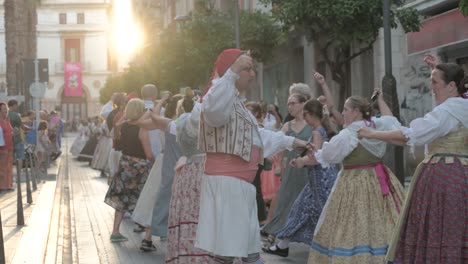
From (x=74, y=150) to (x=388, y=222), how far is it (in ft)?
115

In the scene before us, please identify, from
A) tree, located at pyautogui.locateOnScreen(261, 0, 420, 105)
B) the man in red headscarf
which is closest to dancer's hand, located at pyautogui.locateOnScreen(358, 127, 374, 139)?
the man in red headscarf

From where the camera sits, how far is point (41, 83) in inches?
1120

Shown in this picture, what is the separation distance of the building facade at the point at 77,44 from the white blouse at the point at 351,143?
317 ft

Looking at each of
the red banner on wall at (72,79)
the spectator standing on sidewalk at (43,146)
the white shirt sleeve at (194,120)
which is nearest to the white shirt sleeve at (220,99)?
the white shirt sleeve at (194,120)

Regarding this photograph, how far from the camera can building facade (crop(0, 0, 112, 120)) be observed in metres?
104

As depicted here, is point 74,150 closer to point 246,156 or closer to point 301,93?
point 301,93

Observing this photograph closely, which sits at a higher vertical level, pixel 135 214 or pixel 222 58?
pixel 222 58

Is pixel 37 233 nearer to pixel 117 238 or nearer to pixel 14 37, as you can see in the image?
pixel 117 238

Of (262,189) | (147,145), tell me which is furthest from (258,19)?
(147,145)

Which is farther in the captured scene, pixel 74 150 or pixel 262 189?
pixel 74 150

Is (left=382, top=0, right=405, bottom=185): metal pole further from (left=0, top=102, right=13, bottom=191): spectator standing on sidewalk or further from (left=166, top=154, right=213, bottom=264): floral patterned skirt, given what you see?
(left=0, top=102, right=13, bottom=191): spectator standing on sidewalk

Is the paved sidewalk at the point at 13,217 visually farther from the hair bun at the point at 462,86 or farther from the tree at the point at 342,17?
the tree at the point at 342,17

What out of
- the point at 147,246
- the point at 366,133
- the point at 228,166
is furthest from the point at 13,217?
the point at 366,133

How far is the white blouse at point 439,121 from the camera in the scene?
6668 millimetres
